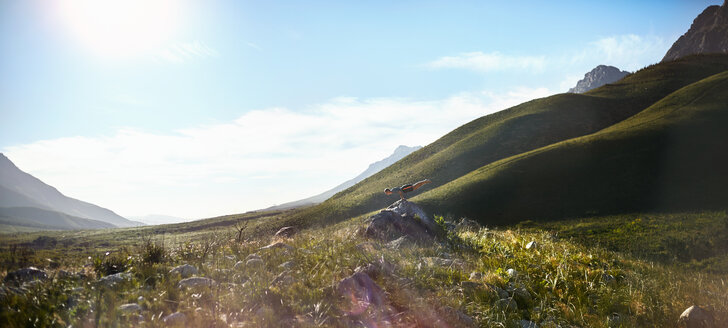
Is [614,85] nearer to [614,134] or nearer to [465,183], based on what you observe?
[614,134]

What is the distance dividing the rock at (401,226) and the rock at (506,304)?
17.5 feet

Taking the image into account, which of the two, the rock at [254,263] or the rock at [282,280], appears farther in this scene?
the rock at [254,263]

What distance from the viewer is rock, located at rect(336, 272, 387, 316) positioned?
614 cm

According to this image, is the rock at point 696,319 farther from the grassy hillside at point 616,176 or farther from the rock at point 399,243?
the grassy hillside at point 616,176

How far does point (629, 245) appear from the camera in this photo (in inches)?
1029

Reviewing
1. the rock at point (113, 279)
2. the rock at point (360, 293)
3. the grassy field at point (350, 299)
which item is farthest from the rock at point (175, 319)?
the rock at point (360, 293)

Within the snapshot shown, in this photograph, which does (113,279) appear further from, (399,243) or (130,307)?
(399,243)

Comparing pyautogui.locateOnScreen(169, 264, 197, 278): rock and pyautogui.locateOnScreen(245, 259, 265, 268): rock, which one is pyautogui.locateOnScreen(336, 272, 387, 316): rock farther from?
pyautogui.locateOnScreen(169, 264, 197, 278): rock

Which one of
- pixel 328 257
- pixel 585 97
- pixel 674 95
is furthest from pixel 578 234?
pixel 585 97

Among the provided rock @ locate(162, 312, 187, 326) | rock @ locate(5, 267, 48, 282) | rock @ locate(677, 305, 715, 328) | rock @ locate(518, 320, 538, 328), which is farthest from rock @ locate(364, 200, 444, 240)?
rock @ locate(5, 267, 48, 282)

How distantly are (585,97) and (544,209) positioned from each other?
218ft

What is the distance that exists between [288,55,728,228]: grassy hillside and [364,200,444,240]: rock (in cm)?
4544

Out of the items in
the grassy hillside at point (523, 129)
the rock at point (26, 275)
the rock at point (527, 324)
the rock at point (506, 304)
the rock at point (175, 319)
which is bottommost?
the rock at point (527, 324)

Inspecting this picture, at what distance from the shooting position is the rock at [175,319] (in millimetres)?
5108
